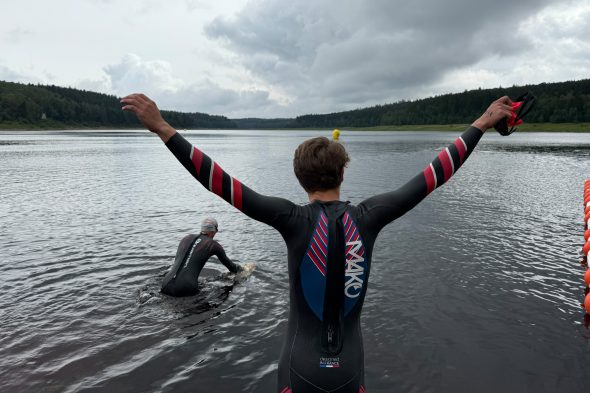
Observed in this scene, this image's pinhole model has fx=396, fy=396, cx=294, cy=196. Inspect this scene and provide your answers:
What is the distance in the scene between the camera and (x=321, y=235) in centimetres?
310

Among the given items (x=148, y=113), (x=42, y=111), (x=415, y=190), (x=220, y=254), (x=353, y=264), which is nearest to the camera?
(x=148, y=113)

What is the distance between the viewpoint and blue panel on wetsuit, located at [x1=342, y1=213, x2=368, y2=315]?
3.14 meters

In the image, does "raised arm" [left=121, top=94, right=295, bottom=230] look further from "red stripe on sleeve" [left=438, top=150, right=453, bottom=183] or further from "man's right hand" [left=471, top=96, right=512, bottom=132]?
"man's right hand" [left=471, top=96, right=512, bottom=132]

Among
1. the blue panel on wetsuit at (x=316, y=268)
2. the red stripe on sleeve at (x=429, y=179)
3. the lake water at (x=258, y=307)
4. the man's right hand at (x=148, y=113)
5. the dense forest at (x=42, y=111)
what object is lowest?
the lake water at (x=258, y=307)

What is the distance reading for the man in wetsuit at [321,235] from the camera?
3.07 m

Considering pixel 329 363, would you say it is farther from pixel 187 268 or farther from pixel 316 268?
pixel 187 268

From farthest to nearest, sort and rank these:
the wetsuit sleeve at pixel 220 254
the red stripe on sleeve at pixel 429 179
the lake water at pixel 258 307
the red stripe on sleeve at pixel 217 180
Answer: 1. the wetsuit sleeve at pixel 220 254
2. the lake water at pixel 258 307
3. the red stripe on sleeve at pixel 429 179
4. the red stripe on sleeve at pixel 217 180

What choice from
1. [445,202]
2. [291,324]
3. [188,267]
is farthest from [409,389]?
[445,202]

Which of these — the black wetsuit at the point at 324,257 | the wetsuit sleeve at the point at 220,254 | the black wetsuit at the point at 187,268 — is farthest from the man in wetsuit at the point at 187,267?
the black wetsuit at the point at 324,257

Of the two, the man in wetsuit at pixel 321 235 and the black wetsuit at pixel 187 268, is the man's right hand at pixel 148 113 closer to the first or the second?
the man in wetsuit at pixel 321 235

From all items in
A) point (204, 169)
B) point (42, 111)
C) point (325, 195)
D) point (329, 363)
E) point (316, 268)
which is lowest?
point (329, 363)

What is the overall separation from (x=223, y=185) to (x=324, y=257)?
97 centimetres

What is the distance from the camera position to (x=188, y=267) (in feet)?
32.8

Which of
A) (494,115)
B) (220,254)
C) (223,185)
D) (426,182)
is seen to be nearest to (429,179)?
(426,182)
